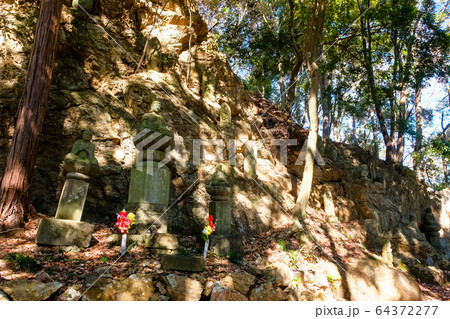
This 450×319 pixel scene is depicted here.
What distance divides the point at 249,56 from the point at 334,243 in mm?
12606

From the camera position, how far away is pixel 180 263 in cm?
501

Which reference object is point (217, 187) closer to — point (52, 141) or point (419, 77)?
point (52, 141)

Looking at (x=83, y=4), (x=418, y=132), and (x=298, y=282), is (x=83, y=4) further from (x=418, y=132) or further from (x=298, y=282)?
(x=418, y=132)

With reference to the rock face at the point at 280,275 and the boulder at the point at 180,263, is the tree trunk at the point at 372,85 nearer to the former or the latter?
the rock face at the point at 280,275

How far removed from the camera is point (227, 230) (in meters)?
6.89

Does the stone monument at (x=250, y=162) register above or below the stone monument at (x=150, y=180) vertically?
above

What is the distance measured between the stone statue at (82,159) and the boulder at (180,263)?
7.79 ft

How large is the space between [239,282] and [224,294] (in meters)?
0.64

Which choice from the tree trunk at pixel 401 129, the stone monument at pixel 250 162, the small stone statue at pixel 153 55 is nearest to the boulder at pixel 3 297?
the stone monument at pixel 250 162

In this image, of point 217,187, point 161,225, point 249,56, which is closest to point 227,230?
point 217,187

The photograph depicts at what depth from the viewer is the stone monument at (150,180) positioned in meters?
6.05

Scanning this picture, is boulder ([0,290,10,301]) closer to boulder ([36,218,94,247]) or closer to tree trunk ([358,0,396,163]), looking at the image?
boulder ([36,218,94,247])

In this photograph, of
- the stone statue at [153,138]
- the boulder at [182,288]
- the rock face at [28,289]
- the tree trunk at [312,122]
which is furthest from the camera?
the tree trunk at [312,122]

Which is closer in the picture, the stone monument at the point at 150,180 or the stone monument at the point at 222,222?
the stone monument at the point at 150,180
